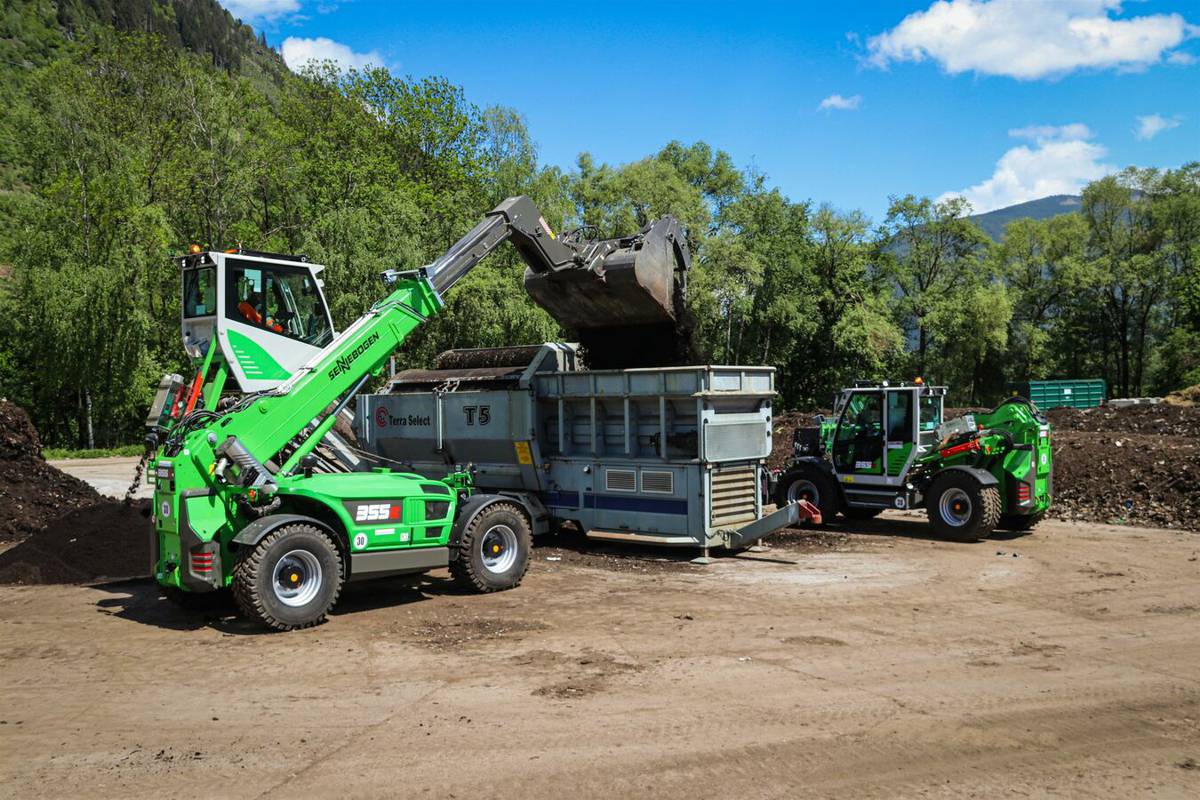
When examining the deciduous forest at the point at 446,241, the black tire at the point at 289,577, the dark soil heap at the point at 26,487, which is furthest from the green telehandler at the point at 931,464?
the deciduous forest at the point at 446,241

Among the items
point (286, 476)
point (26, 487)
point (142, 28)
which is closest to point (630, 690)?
point (286, 476)

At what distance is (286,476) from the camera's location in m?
9.40

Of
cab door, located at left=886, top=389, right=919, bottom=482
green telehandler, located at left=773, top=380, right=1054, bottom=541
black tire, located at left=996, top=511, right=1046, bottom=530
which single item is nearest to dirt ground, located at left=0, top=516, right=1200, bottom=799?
green telehandler, located at left=773, top=380, right=1054, bottom=541

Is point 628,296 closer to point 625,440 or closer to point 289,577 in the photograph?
point 625,440

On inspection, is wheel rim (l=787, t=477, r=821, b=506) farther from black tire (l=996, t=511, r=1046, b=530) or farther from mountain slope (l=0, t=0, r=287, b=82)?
mountain slope (l=0, t=0, r=287, b=82)

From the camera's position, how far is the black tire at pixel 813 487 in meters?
15.2

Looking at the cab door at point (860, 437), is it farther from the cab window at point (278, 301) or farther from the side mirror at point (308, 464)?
the cab window at point (278, 301)

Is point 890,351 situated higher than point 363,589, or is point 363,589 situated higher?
point 890,351

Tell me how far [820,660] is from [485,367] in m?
8.26

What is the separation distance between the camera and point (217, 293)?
9711 mm

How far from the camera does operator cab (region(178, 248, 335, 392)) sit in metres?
9.73

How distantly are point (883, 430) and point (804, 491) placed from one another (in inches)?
70.2

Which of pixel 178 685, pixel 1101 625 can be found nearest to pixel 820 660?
pixel 1101 625

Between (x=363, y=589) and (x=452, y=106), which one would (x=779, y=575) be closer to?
(x=363, y=589)
